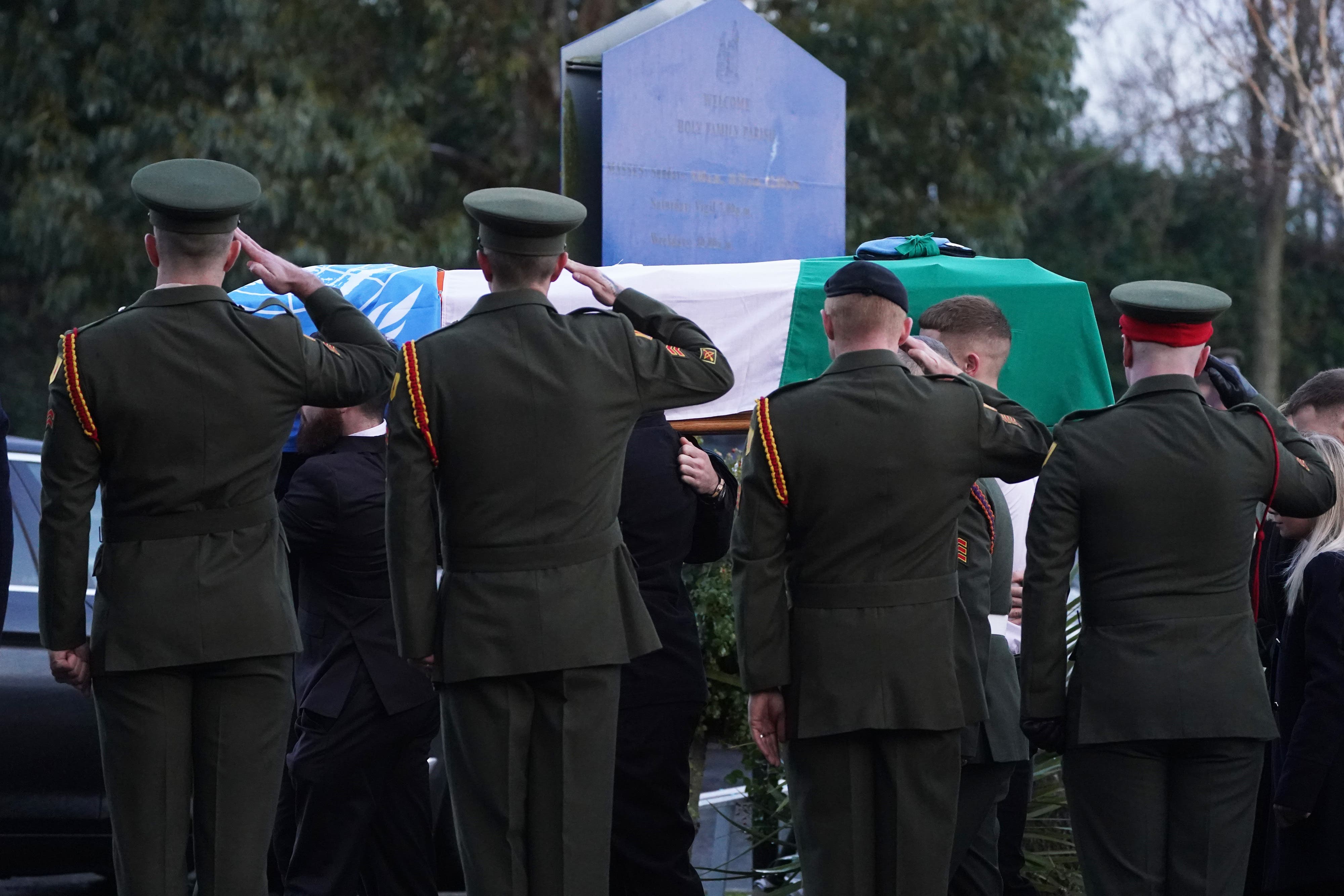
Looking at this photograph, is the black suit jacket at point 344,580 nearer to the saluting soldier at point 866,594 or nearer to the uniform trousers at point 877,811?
the saluting soldier at point 866,594

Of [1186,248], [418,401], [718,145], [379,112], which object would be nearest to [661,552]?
[418,401]

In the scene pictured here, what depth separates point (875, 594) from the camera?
341 centimetres

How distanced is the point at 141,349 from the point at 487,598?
0.89 m

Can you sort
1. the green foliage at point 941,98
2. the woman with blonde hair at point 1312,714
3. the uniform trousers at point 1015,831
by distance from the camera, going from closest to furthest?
1. the woman with blonde hair at point 1312,714
2. the uniform trousers at point 1015,831
3. the green foliage at point 941,98

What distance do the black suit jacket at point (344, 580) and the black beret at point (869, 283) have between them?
1369 mm

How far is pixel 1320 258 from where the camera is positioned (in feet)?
71.5

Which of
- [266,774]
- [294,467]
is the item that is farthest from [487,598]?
[294,467]

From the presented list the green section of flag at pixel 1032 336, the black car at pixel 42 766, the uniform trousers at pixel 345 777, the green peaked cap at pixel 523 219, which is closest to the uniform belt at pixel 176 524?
the green peaked cap at pixel 523 219

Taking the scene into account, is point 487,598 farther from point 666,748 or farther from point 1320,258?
point 1320,258

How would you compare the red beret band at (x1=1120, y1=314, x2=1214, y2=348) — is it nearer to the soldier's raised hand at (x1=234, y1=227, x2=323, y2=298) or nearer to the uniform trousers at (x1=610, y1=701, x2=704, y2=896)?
the uniform trousers at (x1=610, y1=701, x2=704, y2=896)

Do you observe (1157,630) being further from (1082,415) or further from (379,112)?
(379,112)

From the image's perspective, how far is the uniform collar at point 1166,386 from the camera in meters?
3.46

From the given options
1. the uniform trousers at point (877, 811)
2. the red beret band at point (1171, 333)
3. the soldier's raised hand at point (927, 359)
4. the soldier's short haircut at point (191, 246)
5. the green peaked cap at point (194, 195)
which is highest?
the green peaked cap at point (194, 195)

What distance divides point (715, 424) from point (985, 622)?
1.37 meters
